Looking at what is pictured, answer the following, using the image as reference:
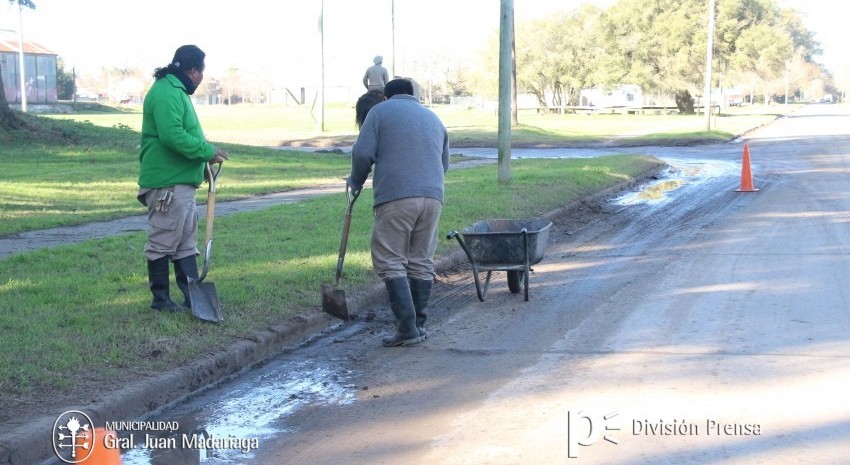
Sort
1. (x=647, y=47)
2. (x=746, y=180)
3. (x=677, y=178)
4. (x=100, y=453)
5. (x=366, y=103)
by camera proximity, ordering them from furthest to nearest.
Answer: (x=647, y=47), (x=677, y=178), (x=746, y=180), (x=366, y=103), (x=100, y=453)

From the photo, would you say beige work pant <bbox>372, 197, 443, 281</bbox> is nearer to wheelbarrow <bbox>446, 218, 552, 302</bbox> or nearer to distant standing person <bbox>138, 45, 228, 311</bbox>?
wheelbarrow <bbox>446, 218, 552, 302</bbox>

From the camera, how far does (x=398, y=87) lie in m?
7.95

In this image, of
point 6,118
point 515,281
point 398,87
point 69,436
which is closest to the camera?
point 69,436

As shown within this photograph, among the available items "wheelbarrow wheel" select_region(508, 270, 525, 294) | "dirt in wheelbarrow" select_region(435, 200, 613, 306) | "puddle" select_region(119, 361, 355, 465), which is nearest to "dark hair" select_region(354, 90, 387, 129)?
"dirt in wheelbarrow" select_region(435, 200, 613, 306)

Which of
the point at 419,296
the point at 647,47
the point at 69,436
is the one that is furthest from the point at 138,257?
the point at 647,47

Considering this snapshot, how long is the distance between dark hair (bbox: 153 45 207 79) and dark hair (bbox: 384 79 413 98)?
59.5 inches

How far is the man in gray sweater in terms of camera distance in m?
7.69

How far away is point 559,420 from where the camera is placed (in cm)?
568

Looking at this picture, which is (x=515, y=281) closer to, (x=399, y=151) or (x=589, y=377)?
(x=399, y=151)

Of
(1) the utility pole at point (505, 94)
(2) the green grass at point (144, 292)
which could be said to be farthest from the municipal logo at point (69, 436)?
(1) the utility pole at point (505, 94)

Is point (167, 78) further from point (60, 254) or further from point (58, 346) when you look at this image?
point (60, 254)

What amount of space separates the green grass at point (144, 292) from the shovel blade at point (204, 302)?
9 centimetres

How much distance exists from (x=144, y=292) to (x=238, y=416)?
288cm

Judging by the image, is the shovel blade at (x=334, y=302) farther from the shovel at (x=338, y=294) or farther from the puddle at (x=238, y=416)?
the puddle at (x=238, y=416)
